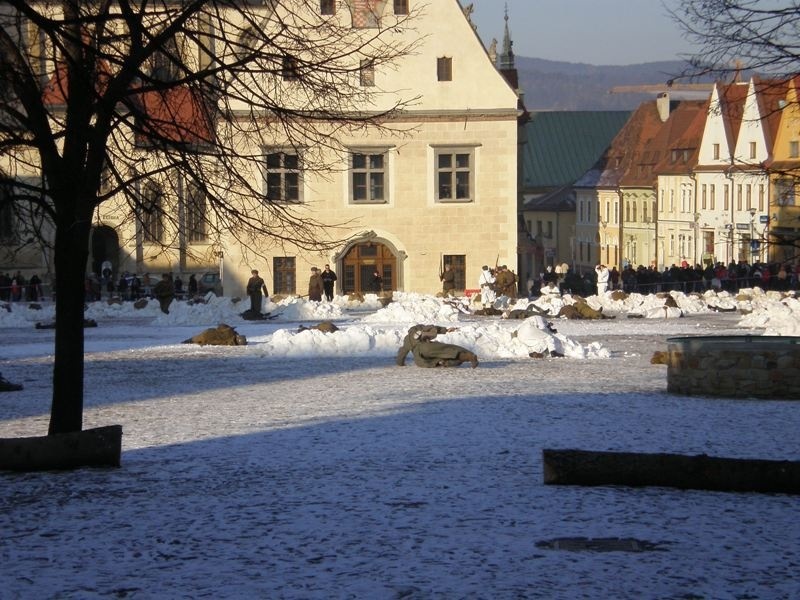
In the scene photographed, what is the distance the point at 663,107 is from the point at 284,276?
54.0 m

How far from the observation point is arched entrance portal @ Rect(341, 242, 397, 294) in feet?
195

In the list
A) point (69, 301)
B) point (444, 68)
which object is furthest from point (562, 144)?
point (69, 301)

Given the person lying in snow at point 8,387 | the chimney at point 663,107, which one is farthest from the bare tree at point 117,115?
the chimney at point 663,107

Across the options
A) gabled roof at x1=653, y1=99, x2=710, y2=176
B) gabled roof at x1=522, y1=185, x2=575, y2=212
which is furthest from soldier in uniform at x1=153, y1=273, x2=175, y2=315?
gabled roof at x1=522, y1=185, x2=575, y2=212

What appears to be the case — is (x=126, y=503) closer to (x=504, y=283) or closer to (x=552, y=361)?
(x=552, y=361)

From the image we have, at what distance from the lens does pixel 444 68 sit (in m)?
58.6

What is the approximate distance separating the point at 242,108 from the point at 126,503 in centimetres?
4343

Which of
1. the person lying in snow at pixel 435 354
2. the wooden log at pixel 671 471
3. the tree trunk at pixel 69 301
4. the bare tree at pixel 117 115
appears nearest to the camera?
the wooden log at pixel 671 471

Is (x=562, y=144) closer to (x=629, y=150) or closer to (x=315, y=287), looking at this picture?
(x=629, y=150)

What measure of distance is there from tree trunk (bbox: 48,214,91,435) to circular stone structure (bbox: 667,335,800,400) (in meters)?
10.1

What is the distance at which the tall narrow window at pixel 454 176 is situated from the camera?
59.0m

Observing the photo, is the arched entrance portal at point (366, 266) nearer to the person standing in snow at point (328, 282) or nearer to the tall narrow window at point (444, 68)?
the person standing in snow at point (328, 282)

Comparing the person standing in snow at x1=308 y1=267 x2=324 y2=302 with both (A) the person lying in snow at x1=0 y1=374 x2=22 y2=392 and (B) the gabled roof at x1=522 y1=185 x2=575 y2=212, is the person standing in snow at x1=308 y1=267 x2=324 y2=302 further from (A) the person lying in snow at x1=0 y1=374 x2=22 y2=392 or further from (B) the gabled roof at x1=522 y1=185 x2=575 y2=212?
(B) the gabled roof at x1=522 y1=185 x2=575 y2=212

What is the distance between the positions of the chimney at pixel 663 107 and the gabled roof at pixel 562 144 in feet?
72.8
